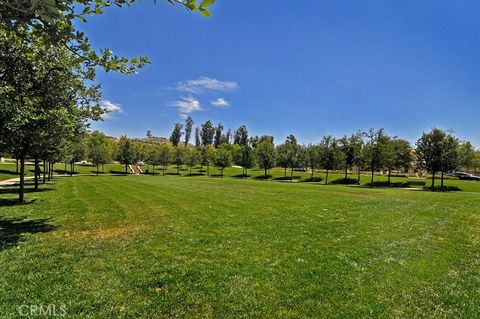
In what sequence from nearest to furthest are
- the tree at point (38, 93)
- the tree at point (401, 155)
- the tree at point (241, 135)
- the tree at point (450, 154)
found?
the tree at point (38, 93) < the tree at point (450, 154) < the tree at point (401, 155) < the tree at point (241, 135)

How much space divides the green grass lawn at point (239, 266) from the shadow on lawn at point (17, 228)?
37 millimetres

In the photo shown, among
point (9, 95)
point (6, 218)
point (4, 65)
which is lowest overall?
point (6, 218)

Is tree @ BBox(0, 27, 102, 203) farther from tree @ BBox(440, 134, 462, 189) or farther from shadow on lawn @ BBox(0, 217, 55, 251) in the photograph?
tree @ BBox(440, 134, 462, 189)

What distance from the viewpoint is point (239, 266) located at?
7.89m

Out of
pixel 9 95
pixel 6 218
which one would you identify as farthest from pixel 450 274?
pixel 6 218

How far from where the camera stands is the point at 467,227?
1345cm

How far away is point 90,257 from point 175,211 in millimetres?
8188

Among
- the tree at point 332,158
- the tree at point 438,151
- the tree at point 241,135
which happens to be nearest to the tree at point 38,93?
the tree at point 438,151

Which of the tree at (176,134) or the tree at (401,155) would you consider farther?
the tree at (176,134)

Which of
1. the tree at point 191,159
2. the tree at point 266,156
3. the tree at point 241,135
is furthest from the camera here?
the tree at point 241,135

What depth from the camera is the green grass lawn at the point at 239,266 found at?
589 centimetres

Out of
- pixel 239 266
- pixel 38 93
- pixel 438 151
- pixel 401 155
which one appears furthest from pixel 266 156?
pixel 239 266

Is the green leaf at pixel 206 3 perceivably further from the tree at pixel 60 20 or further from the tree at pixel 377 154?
the tree at pixel 377 154

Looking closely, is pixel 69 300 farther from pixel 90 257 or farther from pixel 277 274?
pixel 277 274
